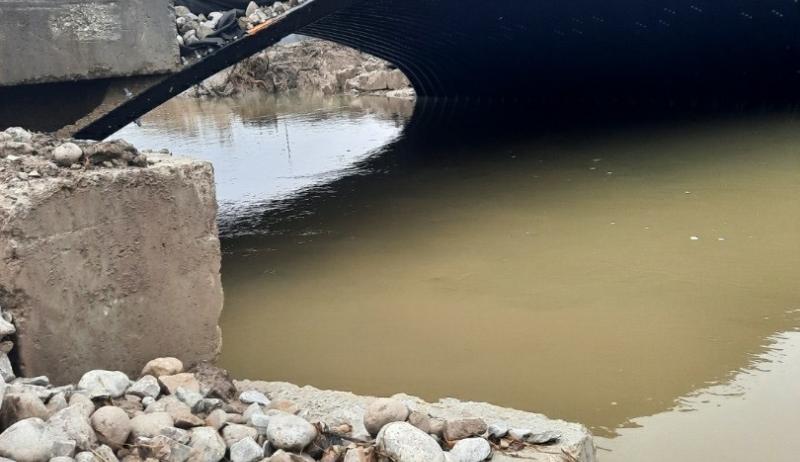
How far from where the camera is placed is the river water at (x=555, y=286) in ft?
13.5

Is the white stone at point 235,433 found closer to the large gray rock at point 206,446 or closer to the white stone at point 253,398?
the large gray rock at point 206,446

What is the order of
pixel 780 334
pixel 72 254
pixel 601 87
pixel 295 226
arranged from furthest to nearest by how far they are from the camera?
pixel 601 87 < pixel 295 226 < pixel 780 334 < pixel 72 254

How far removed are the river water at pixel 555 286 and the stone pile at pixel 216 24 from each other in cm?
190

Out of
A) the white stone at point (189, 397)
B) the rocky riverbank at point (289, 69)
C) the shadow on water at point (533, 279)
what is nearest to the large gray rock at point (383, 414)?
the white stone at point (189, 397)

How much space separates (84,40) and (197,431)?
431cm

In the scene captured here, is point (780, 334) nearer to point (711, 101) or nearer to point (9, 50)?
point (9, 50)

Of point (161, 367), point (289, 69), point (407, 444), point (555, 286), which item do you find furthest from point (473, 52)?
point (407, 444)

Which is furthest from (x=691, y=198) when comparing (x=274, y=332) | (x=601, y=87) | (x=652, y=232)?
(x=601, y=87)

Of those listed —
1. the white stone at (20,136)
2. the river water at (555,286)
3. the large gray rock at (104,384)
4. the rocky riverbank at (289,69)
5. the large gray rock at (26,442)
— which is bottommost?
the river water at (555,286)

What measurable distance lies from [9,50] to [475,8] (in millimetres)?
9484

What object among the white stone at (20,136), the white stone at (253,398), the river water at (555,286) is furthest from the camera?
the river water at (555,286)

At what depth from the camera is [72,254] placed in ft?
11.2

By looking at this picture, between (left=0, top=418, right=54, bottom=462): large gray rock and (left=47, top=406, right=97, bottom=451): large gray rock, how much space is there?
55 mm

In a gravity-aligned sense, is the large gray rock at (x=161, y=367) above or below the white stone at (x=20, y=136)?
below
